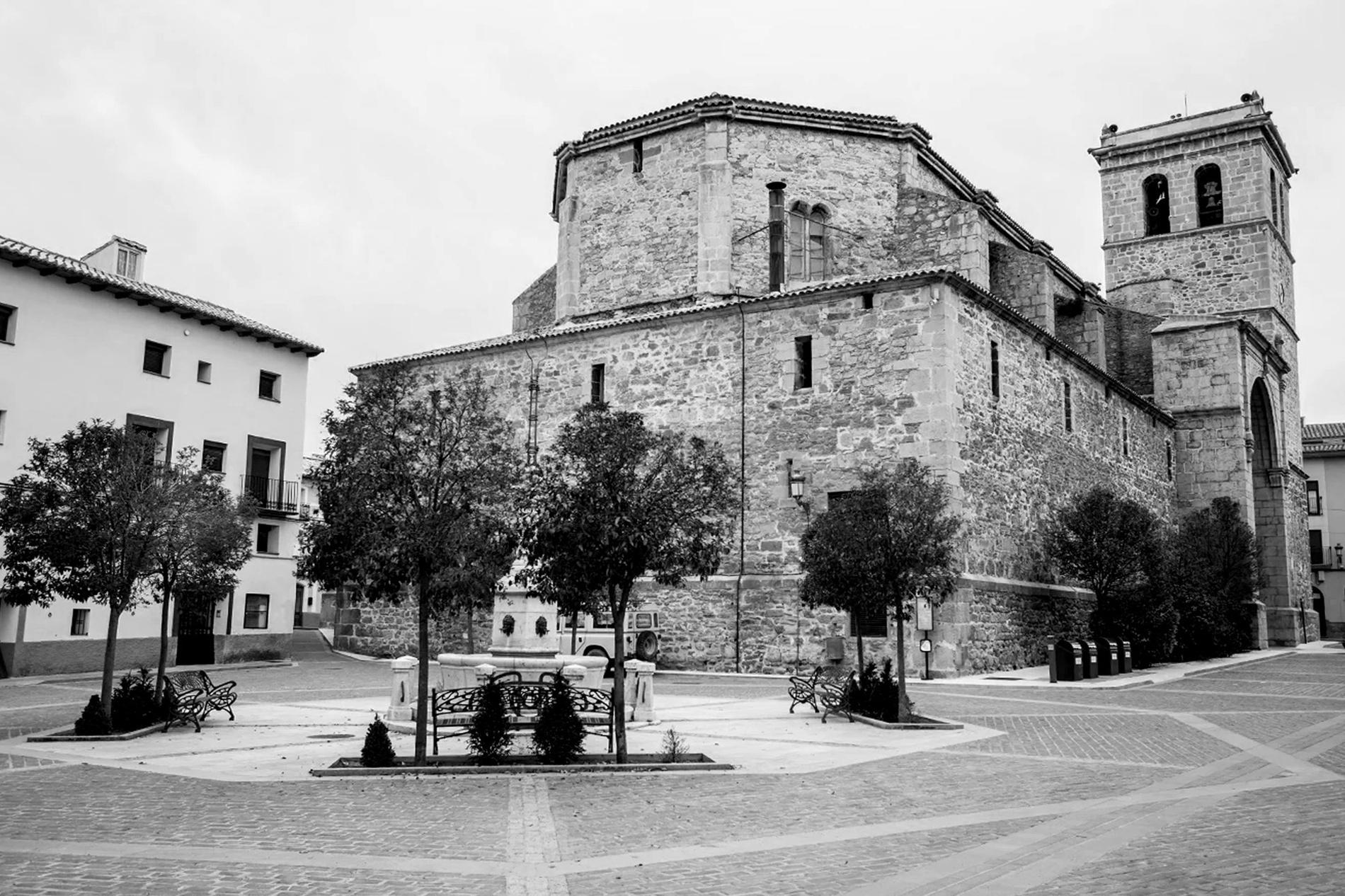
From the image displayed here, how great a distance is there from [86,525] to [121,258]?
20414 mm

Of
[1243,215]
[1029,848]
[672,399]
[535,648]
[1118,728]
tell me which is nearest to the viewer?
[1029,848]

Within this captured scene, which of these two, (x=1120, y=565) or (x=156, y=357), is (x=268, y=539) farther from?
(x=1120, y=565)

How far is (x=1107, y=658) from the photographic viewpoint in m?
24.0

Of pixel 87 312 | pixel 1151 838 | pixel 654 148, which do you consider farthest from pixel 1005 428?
pixel 87 312

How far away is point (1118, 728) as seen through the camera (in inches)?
558

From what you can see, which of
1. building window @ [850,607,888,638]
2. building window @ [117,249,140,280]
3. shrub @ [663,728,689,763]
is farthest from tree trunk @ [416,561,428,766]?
building window @ [117,249,140,280]

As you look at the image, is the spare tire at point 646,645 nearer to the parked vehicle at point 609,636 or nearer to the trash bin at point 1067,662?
the parked vehicle at point 609,636

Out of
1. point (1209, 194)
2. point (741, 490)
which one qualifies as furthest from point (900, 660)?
point (1209, 194)

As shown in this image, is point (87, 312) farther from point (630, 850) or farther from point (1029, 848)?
point (1029, 848)

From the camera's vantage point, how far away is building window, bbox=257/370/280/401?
105 feet

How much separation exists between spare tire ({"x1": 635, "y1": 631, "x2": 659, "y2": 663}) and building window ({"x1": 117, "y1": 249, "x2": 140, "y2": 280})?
61.1ft

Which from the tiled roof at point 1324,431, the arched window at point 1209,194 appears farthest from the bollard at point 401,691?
the tiled roof at point 1324,431

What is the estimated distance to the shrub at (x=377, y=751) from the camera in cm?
1087

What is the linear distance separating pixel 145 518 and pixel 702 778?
8.55 m
